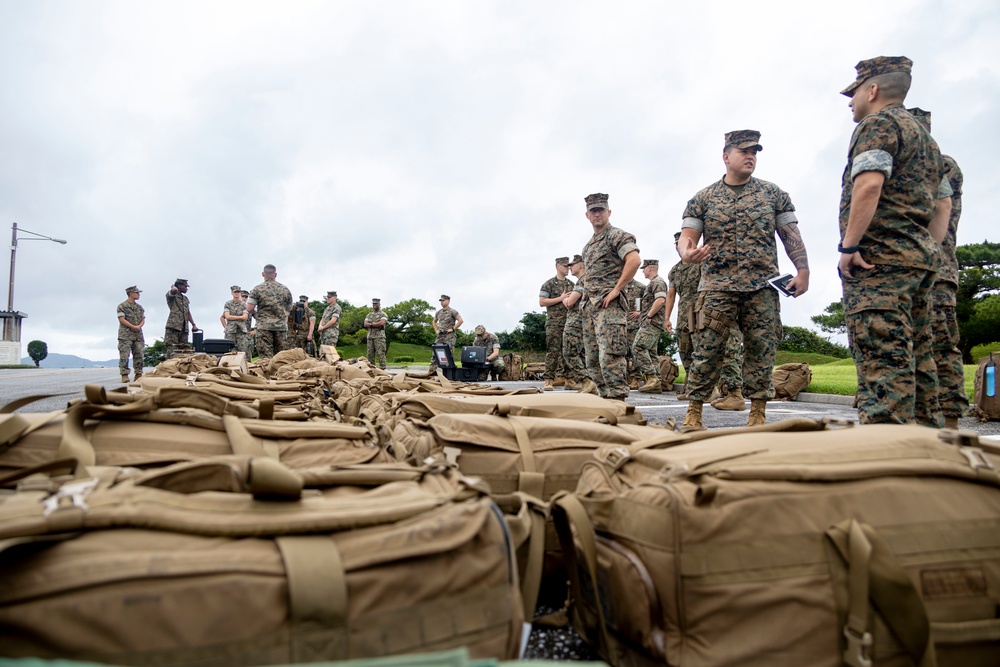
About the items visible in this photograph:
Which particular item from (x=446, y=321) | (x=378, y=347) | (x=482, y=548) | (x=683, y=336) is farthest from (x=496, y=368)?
(x=482, y=548)

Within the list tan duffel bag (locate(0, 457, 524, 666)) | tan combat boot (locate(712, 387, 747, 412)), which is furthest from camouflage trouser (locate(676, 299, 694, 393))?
tan duffel bag (locate(0, 457, 524, 666))

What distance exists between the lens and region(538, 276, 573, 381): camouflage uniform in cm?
1060

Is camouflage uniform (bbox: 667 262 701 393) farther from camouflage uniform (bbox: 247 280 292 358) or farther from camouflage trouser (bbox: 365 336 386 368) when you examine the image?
camouflage trouser (bbox: 365 336 386 368)

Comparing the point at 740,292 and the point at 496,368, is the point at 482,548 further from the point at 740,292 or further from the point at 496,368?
the point at 496,368

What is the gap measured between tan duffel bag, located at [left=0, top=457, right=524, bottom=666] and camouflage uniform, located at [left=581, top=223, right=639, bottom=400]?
4331mm

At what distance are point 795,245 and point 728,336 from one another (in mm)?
869

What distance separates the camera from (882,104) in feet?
9.99

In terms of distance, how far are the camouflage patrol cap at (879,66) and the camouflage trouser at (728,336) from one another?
1375 mm

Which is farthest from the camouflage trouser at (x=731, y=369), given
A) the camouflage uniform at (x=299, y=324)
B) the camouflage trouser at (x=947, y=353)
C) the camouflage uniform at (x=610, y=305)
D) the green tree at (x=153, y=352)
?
the green tree at (x=153, y=352)

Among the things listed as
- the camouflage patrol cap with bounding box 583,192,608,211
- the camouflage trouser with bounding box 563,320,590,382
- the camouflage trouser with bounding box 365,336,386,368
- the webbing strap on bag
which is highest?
the camouflage patrol cap with bounding box 583,192,608,211

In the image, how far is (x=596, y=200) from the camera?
5.88 m

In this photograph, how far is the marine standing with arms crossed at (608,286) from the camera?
536 centimetres

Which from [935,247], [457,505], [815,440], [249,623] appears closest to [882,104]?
[935,247]

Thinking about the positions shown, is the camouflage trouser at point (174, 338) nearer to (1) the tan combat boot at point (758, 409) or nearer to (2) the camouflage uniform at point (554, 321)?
(2) the camouflage uniform at point (554, 321)
